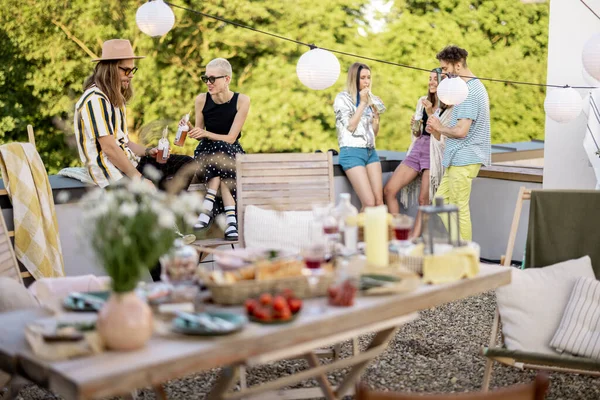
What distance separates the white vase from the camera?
186 cm

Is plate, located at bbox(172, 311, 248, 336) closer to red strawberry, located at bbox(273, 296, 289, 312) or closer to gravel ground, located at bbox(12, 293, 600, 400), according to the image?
red strawberry, located at bbox(273, 296, 289, 312)

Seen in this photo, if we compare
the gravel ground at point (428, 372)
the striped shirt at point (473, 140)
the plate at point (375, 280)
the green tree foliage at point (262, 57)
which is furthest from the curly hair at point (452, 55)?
the green tree foliage at point (262, 57)

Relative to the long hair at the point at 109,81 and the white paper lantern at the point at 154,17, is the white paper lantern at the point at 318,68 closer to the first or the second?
the white paper lantern at the point at 154,17

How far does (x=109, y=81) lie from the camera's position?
4.21 metres

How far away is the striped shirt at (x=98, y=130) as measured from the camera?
409cm

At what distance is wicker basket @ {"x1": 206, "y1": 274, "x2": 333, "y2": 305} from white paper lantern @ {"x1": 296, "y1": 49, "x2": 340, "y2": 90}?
2.94 meters

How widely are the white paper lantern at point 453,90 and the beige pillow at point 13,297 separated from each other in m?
2.85

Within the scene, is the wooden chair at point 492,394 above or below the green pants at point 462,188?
below

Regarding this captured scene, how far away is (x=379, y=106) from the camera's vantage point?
557cm

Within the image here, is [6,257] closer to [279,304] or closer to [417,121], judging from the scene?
[279,304]

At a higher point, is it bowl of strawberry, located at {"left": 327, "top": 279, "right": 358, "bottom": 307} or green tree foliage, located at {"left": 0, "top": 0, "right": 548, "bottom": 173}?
green tree foliage, located at {"left": 0, "top": 0, "right": 548, "bottom": 173}

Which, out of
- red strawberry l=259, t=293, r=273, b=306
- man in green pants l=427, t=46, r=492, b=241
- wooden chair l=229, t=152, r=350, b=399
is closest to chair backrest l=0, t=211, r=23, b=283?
wooden chair l=229, t=152, r=350, b=399

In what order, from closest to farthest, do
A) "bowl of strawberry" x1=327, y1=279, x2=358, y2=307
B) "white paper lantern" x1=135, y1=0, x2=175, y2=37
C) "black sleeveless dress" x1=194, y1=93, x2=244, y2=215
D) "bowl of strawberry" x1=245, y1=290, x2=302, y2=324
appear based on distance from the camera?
"bowl of strawberry" x1=245, y1=290, x2=302, y2=324, "bowl of strawberry" x1=327, y1=279, x2=358, y2=307, "black sleeveless dress" x1=194, y1=93, x2=244, y2=215, "white paper lantern" x1=135, y1=0, x2=175, y2=37

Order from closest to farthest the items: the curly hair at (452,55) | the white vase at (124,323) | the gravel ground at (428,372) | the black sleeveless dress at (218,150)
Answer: the white vase at (124,323), the gravel ground at (428,372), the black sleeveless dress at (218,150), the curly hair at (452,55)
